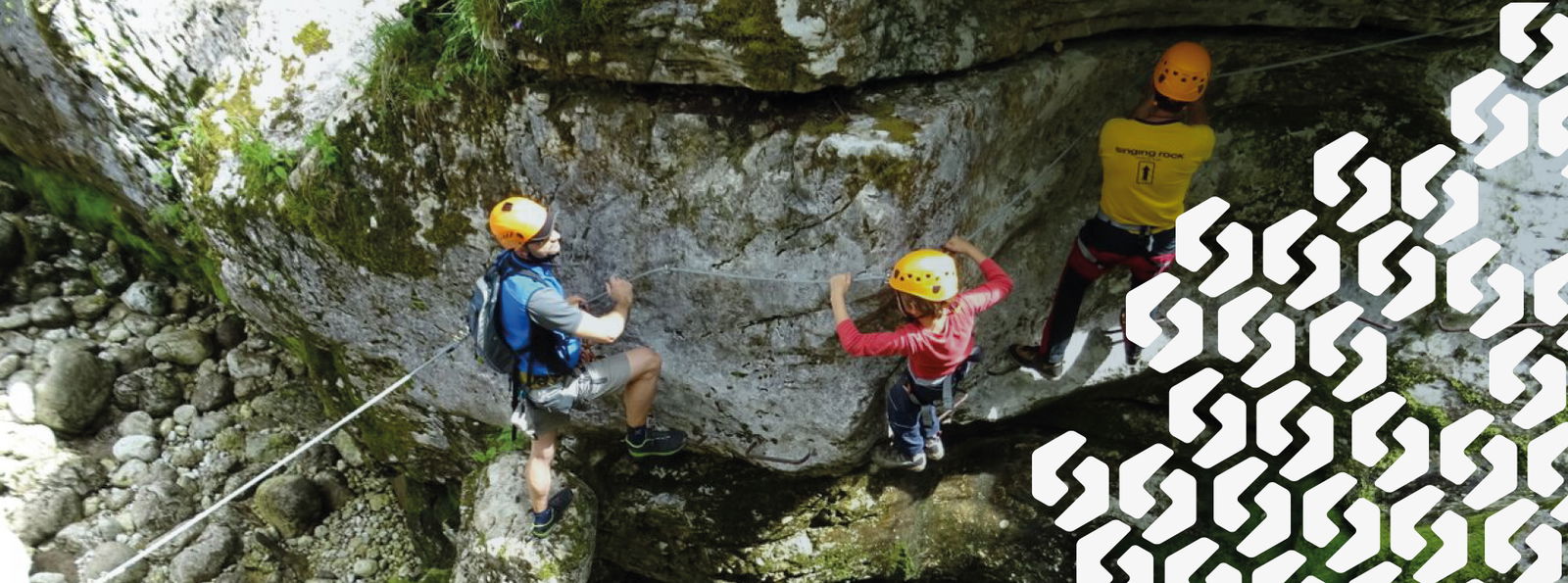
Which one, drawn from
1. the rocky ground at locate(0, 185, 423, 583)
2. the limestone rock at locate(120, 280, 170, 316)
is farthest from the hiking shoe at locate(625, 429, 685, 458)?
the limestone rock at locate(120, 280, 170, 316)

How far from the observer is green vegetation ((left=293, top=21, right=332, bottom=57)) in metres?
6.20

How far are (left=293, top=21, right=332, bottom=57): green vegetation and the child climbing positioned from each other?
4.15 m

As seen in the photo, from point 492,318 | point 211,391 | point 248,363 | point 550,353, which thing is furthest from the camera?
point 248,363

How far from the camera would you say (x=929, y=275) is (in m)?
4.39

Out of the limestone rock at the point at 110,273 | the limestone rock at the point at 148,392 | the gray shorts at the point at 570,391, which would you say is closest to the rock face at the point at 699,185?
the gray shorts at the point at 570,391

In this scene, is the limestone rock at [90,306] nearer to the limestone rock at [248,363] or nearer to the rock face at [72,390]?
the rock face at [72,390]

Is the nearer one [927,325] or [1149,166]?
[927,325]

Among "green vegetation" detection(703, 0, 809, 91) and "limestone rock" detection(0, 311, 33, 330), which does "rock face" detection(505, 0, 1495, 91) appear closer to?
"green vegetation" detection(703, 0, 809, 91)

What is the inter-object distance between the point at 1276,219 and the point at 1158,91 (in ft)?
5.85

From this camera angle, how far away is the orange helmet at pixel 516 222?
438 cm

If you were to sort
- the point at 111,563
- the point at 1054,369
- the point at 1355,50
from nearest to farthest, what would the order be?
the point at 1355,50 → the point at 1054,369 → the point at 111,563

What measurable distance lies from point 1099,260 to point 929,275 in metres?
1.52

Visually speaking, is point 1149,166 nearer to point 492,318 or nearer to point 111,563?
point 492,318
